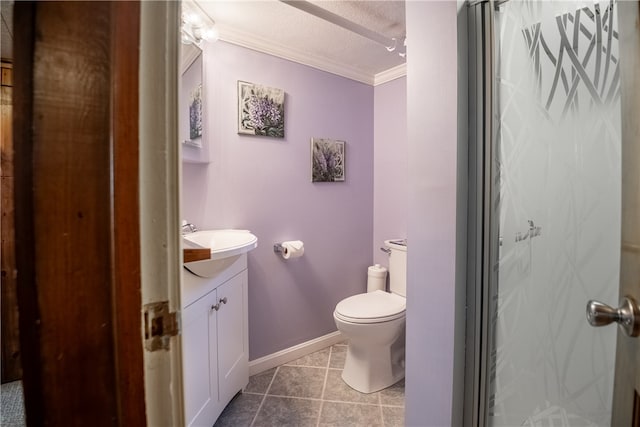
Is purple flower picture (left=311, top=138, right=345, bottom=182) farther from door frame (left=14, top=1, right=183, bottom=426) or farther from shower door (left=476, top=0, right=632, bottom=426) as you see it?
door frame (left=14, top=1, right=183, bottom=426)

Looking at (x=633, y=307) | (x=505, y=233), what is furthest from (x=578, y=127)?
(x=633, y=307)

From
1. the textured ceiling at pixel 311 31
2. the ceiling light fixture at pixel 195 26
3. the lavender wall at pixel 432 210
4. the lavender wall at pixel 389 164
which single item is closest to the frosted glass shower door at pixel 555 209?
the lavender wall at pixel 432 210

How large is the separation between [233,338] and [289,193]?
3.24ft

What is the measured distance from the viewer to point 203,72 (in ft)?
5.47

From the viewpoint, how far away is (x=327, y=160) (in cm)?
217

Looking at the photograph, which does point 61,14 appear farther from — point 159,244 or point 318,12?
point 318,12

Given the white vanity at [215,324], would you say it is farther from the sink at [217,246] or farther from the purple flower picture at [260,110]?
the purple flower picture at [260,110]

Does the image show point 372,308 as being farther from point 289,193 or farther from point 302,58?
point 302,58

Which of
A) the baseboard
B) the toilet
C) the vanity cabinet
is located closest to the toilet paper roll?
the vanity cabinet

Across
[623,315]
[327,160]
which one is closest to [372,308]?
[327,160]

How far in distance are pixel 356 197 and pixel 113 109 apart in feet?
6.81

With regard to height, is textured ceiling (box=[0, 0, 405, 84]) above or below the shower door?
above

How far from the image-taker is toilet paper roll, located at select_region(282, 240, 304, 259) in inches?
74.4

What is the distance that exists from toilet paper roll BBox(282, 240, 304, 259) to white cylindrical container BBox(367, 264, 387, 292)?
644 mm
